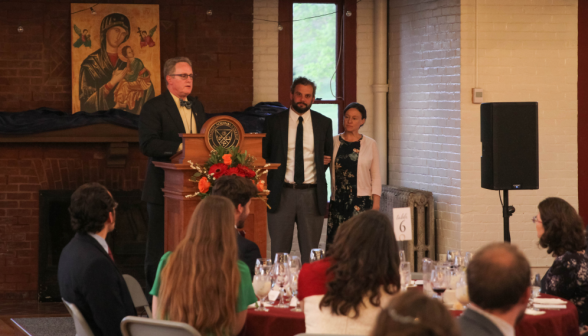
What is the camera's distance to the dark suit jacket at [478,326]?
204cm

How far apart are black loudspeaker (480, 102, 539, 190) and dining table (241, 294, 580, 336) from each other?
2.30 metres

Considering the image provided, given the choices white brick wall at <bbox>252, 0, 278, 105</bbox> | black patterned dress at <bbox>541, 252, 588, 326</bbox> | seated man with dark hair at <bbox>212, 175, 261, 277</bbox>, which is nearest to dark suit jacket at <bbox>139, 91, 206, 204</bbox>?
seated man with dark hair at <bbox>212, 175, 261, 277</bbox>

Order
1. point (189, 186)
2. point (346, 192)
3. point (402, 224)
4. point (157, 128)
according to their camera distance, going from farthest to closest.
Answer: point (346, 192)
point (157, 128)
point (189, 186)
point (402, 224)

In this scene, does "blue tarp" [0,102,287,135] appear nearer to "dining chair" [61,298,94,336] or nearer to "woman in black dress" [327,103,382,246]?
"woman in black dress" [327,103,382,246]

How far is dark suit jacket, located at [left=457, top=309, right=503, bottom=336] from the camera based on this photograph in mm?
2035

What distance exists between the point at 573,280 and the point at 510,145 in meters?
2.05

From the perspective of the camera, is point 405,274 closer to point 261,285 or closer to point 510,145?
point 261,285

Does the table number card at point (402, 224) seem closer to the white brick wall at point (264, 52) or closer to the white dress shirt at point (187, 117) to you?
the white dress shirt at point (187, 117)

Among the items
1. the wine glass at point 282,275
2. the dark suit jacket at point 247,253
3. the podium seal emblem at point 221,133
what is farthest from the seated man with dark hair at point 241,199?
the podium seal emblem at point 221,133

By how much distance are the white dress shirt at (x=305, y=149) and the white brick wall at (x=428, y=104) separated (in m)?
1.61

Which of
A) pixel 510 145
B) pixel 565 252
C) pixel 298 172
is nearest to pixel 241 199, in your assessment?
pixel 565 252

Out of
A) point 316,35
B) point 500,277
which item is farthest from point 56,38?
point 500,277

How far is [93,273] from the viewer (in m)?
2.89

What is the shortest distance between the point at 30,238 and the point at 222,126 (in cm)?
320
